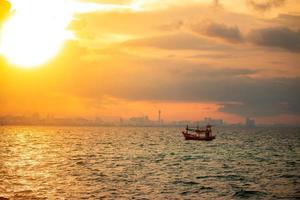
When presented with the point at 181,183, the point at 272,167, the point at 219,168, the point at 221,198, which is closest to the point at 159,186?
the point at 181,183

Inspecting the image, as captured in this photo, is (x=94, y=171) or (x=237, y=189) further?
(x=94, y=171)

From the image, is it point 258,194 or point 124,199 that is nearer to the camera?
point 124,199

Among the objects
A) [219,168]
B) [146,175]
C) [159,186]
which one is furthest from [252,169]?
[159,186]

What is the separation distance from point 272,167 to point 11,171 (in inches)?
1778

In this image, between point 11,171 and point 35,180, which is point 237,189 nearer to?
point 35,180

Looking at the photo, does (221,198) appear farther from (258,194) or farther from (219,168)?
(219,168)

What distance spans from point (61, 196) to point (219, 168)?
116 ft

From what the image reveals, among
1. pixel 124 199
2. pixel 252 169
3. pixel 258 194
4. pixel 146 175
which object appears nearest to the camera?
pixel 124 199

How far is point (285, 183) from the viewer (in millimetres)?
52719

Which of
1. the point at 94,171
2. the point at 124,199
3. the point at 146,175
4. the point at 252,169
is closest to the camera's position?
the point at 124,199

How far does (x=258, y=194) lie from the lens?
44.8 m

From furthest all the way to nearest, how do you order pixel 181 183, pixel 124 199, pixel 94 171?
pixel 94 171
pixel 181 183
pixel 124 199

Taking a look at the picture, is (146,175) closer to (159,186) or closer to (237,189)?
(159,186)

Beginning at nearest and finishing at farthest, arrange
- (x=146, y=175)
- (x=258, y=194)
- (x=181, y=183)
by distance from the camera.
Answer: (x=258, y=194), (x=181, y=183), (x=146, y=175)
